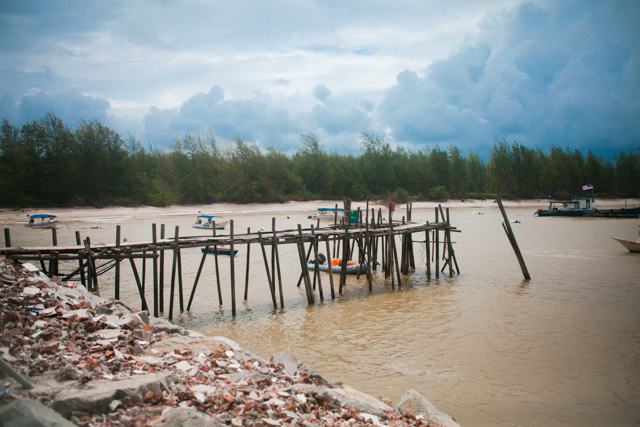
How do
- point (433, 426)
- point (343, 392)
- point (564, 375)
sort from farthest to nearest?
1. point (564, 375)
2. point (343, 392)
3. point (433, 426)

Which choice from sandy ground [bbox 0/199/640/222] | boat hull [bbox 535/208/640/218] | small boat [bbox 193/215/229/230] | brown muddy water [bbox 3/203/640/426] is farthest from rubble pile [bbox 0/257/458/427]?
boat hull [bbox 535/208/640/218]

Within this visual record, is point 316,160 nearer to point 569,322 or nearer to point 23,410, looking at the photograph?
point 569,322

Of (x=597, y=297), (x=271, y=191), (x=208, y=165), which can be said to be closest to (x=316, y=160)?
(x=271, y=191)

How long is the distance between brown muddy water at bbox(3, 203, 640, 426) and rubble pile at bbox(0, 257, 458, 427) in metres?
2.19

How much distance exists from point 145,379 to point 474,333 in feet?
27.0

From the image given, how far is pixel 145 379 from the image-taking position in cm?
423

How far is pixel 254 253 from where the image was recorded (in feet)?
74.0

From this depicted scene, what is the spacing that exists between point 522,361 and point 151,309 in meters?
10.6

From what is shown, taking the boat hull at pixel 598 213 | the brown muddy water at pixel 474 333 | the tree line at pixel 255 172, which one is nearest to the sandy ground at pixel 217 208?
the tree line at pixel 255 172

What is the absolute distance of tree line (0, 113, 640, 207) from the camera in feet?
148

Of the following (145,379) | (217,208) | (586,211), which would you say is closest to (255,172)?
(217,208)

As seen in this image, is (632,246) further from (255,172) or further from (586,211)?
(255,172)

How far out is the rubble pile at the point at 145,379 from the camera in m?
3.65

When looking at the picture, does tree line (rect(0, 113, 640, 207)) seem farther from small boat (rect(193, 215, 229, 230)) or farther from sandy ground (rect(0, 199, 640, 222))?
small boat (rect(193, 215, 229, 230))
